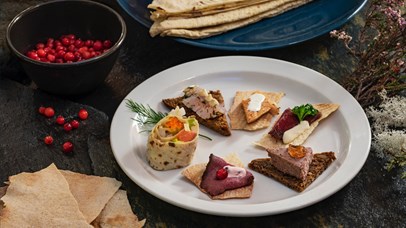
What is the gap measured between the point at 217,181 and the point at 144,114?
58 cm

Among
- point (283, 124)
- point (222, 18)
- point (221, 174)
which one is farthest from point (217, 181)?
point (222, 18)

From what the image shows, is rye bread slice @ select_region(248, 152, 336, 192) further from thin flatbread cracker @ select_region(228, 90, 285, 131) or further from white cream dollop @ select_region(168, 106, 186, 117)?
white cream dollop @ select_region(168, 106, 186, 117)

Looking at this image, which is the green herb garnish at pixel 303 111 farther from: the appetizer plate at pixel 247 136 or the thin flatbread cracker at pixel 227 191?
the thin flatbread cracker at pixel 227 191

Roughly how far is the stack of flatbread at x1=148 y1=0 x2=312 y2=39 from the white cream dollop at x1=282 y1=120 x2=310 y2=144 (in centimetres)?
77

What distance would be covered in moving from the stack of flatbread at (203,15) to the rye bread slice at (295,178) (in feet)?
2.94

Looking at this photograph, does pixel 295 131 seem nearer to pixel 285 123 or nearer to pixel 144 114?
pixel 285 123

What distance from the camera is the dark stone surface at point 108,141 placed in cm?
271

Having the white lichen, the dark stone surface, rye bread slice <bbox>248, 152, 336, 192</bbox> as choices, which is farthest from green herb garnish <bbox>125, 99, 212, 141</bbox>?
the white lichen

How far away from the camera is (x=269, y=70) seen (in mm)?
3326

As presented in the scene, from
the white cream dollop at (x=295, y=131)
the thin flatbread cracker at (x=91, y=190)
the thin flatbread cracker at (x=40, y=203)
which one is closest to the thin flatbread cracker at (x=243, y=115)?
the white cream dollop at (x=295, y=131)

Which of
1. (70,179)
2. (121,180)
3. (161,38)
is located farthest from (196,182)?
(161,38)

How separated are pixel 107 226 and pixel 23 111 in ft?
3.03

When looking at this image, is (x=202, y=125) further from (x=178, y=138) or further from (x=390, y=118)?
(x=390, y=118)

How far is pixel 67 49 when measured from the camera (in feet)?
11.1
